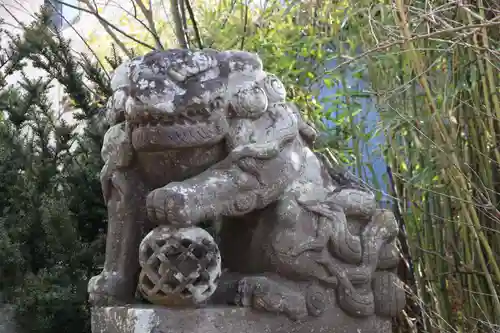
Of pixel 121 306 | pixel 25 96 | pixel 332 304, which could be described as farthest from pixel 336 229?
pixel 25 96

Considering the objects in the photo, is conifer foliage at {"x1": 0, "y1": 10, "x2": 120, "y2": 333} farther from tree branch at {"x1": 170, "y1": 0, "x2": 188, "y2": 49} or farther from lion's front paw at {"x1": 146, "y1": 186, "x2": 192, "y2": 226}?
lion's front paw at {"x1": 146, "y1": 186, "x2": 192, "y2": 226}

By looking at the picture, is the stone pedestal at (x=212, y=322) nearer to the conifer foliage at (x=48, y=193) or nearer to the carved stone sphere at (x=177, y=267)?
the carved stone sphere at (x=177, y=267)

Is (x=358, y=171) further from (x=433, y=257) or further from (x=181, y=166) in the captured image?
(x=181, y=166)

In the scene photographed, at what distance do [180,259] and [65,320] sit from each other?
1063 millimetres

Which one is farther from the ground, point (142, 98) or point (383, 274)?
point (142, 98)

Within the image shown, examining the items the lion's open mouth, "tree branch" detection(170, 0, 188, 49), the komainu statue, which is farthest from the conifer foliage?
the lion's open mouth

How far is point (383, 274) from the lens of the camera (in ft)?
5.56

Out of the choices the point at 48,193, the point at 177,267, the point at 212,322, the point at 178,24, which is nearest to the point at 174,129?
the point at 177,267

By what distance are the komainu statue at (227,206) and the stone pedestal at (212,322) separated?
2cm

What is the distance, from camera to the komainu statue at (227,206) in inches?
57.3

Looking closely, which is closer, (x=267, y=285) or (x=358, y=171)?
(x=267, y=285)

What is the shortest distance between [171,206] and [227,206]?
0.45 ft

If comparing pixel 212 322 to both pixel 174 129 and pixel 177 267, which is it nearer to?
pixel 177 267

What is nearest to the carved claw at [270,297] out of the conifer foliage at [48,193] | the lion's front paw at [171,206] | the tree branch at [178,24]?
the lion's front paw at [171,206]
